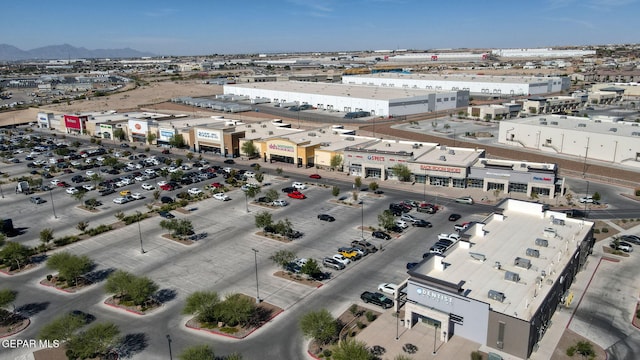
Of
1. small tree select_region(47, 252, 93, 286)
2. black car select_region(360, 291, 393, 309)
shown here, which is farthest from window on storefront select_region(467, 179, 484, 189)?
small tree select_region(47, 252, 93, 286)

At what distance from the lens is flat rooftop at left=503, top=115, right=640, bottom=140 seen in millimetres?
77356

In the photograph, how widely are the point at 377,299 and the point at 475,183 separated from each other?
118 feet

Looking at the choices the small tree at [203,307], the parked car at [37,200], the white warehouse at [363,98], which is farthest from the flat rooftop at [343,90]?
the small tree at [203,307]

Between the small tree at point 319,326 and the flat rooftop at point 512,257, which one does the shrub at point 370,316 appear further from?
the flat rooftop at point 512,257

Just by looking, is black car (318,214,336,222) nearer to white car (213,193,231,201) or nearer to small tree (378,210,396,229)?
small tree (378,210,396,229)

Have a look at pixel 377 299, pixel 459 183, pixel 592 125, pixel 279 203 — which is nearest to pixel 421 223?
pixel 459 183

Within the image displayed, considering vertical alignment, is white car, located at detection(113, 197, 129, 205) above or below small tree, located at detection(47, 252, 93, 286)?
below

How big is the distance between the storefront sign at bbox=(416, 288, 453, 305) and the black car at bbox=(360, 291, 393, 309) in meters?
4.18

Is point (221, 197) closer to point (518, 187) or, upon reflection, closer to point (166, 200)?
point (166, 200)

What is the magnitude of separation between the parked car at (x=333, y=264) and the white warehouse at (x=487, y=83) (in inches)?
5342

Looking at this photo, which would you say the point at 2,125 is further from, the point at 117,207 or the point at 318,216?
the point at 318,216

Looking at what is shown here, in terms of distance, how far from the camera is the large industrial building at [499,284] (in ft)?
94.2

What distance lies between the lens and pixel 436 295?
30703mm

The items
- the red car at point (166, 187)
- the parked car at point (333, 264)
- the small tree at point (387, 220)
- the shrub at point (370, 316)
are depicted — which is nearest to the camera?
the shrub at point (370, 316)
